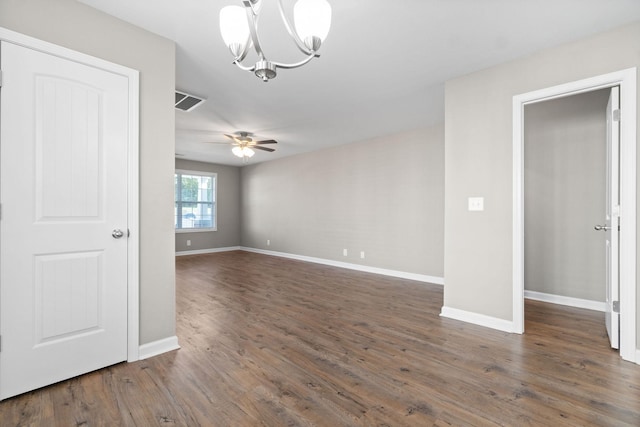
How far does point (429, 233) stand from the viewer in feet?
16.2

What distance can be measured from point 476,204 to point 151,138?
3.03 meters

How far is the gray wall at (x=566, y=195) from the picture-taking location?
345cm

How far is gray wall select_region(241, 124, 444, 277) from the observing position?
4.95 meters

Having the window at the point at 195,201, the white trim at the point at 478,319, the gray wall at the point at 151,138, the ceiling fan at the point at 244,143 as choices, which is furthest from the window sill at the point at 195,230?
the white trim at the point at 478,319

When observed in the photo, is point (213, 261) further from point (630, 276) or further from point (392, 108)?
point (630, 276)

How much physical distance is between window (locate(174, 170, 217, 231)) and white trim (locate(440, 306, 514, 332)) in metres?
6.75

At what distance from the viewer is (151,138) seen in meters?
2.31

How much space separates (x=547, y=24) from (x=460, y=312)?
2.62 meters

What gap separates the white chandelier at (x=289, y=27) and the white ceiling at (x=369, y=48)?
0.67m

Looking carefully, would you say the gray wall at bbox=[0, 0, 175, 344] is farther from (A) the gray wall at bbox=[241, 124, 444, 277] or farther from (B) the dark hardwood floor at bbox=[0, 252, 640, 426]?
(A) the gray wall at bbox=[241, 124, 444, 277]

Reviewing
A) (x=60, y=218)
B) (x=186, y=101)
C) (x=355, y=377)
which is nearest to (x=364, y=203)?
(x=186, y=101)

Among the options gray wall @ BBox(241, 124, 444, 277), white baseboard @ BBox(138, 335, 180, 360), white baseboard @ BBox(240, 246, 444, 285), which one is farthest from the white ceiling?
white baseboard @ BBox(240, 246, 444, 285)

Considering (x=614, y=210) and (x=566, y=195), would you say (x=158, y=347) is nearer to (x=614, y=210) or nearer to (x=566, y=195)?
(x=614, y=210)

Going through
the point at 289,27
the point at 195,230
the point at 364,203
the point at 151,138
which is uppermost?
the point at 289,27
